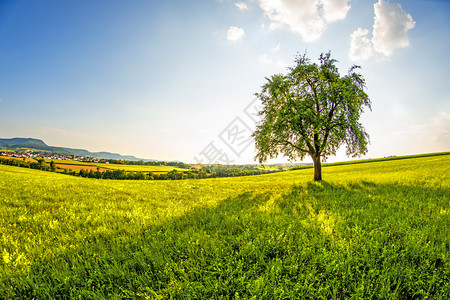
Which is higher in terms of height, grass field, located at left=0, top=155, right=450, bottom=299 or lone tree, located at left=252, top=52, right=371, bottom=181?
lone tree, located at left=252, top=52, right=371, bottom=181

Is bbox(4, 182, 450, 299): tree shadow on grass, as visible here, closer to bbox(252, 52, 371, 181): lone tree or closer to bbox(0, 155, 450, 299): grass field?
bbox(0, 155, 450, 299): grass field

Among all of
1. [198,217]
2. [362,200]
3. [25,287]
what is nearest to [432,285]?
[198,217]

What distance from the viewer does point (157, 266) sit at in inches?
112

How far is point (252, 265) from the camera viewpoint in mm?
2865

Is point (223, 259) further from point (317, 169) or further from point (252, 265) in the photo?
point (317, 169)

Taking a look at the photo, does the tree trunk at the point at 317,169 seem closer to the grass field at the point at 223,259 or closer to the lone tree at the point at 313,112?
the lone tree at the point at 313,112

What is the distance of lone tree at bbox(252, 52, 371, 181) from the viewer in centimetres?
1495

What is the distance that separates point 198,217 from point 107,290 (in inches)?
113

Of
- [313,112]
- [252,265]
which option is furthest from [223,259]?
[313,112]

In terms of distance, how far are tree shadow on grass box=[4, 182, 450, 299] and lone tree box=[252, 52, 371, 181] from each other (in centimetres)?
1188

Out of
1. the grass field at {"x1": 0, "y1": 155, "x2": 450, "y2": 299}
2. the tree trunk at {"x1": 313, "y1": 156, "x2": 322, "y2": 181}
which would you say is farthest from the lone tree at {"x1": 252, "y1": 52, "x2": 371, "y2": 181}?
the grass field at {"x1": 0, "y1": 155, "x2": 450, "y2": 299}

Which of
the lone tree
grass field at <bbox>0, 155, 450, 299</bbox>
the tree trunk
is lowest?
grass field at <bbox>0, 155, 450, 299</bbox>

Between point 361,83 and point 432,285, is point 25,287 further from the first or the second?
point 361,83

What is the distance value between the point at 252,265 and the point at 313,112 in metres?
16.7
